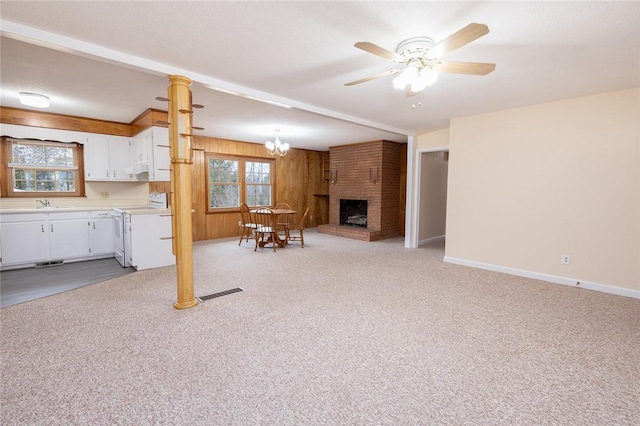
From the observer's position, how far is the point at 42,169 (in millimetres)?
4926

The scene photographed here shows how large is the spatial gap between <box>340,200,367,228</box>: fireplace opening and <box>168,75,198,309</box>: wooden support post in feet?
17.7

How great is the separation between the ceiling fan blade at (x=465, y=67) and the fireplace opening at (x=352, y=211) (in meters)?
5.68

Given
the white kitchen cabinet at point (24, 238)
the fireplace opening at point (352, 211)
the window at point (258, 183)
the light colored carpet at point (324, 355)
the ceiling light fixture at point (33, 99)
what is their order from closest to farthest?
the light colored carpet at point (324, 355)
the ceiling light fixture at point (33, 99)
the white kitchen cabinet at point (24, 238)
the window at point (258, 183)
the fireplace opening at point (352, 211)

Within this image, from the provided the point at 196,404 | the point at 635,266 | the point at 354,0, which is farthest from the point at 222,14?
the point at 635,266

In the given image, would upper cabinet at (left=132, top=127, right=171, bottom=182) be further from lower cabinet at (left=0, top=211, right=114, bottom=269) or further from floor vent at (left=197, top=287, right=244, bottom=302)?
floor vent at (left=197, top=287, right=244, bottom=302)

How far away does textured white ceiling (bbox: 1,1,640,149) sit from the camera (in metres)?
1.96

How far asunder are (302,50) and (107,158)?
14.6ft

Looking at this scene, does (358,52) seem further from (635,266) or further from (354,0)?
(635,266)

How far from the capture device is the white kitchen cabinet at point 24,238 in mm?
4219

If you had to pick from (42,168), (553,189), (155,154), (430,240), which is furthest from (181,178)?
(430,240)

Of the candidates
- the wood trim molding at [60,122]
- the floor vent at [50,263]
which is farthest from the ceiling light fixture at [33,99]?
the floor vent at [50,263]

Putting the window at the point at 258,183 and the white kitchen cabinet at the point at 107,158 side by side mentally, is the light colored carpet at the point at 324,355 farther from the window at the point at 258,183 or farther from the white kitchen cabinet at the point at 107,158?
the window at the point at 258,183

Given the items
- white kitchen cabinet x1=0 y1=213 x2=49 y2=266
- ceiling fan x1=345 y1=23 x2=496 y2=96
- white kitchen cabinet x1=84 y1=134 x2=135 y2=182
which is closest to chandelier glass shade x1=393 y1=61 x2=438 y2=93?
ceiling fan x1=345 y1=23 x2=496 y2=96

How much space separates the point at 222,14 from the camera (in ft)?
6.59
